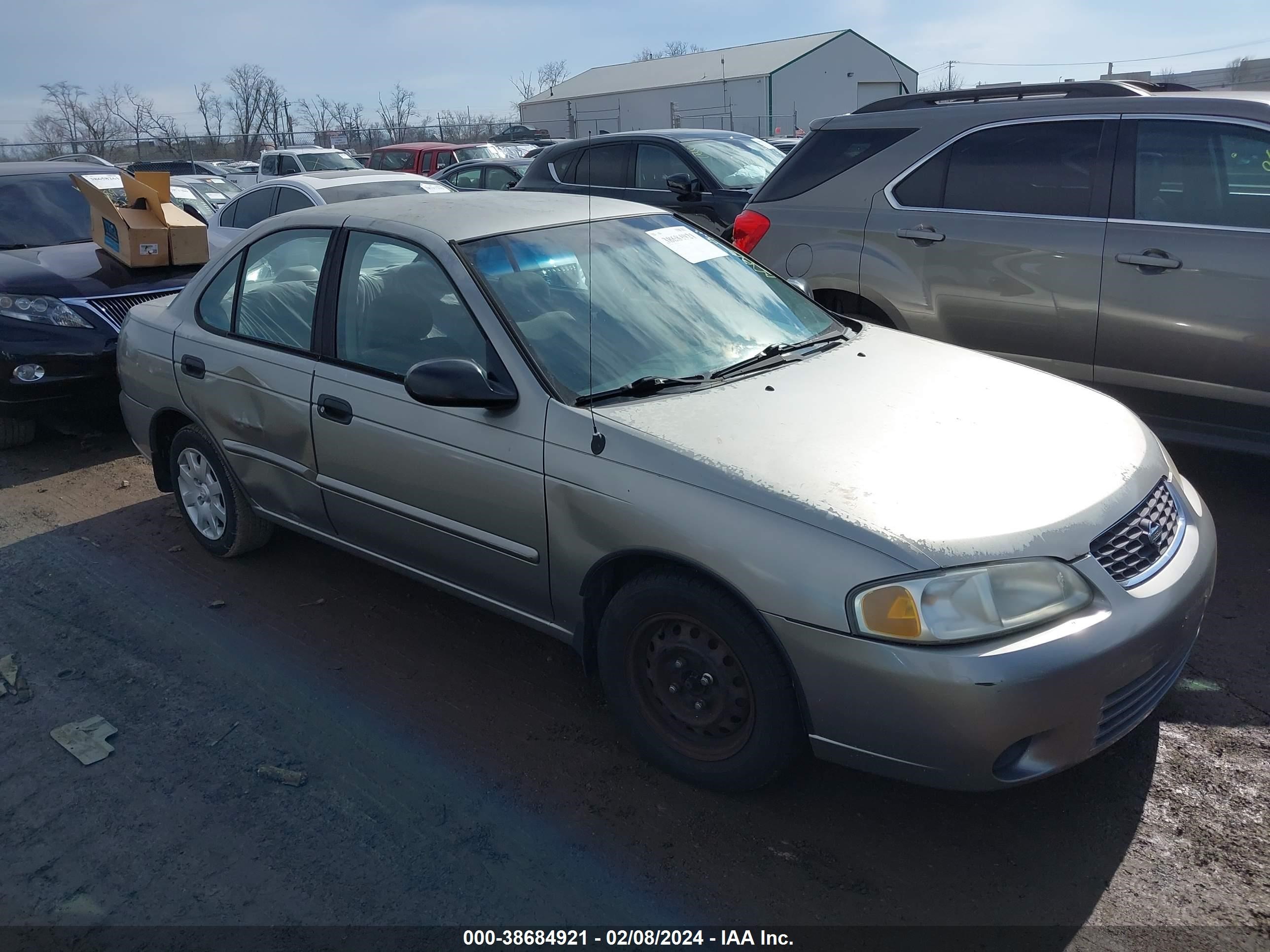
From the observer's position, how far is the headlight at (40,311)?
258 inches

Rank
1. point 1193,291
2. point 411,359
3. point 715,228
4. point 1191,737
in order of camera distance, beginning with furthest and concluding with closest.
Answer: point 715,228, point 1193,291, point 411,359, point 1191,737

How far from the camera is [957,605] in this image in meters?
2.58

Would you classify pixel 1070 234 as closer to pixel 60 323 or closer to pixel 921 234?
pixel 921 234

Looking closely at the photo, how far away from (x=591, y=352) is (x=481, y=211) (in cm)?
102

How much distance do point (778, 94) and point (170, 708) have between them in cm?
4563

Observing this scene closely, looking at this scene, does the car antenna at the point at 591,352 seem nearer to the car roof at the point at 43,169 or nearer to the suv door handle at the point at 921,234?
the suv door handle at the point at 921,234

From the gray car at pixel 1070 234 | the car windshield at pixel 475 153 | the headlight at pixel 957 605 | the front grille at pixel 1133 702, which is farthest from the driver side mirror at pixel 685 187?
the car windshield at pixel 475 153

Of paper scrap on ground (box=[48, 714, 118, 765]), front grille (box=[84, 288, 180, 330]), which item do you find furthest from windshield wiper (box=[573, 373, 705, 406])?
front grille (box=[84, 288, 180, 330])

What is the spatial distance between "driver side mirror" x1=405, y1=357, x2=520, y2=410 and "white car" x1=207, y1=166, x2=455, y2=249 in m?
6.49

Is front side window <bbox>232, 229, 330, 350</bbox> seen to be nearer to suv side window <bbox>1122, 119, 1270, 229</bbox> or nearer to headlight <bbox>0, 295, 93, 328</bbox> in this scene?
headlight <bbox>0, 295, 93, 328</bbox>

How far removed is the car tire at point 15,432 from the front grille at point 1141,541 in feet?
22.6

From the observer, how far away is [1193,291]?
185 inches

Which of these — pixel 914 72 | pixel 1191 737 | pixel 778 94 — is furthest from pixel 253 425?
pixel 914 72

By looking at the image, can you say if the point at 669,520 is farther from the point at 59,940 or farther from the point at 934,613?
the point at 59,940
